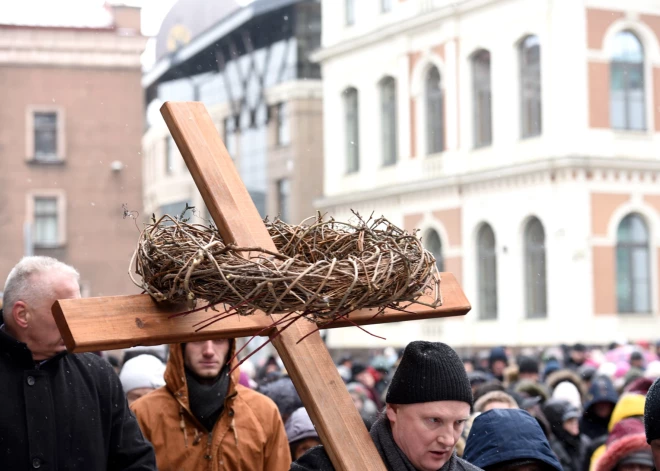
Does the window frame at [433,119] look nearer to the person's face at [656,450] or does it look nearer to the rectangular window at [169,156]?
the rectangular window at [169,156]

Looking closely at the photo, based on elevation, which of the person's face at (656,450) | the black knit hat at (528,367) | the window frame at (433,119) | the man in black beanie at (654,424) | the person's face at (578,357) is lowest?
the person's face at (578,357)

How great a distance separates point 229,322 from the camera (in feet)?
10.4

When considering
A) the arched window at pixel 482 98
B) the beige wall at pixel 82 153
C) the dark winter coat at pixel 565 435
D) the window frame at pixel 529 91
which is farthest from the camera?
the beige wall at pixel 82 153

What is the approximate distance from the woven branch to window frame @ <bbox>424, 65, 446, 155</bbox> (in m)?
25.7

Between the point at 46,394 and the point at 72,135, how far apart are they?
101 ft

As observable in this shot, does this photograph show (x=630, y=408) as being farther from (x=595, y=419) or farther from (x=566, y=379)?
(x=566, y=379)

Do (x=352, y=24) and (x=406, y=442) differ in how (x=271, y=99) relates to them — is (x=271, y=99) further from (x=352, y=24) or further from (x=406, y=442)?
(x=406, y=442)

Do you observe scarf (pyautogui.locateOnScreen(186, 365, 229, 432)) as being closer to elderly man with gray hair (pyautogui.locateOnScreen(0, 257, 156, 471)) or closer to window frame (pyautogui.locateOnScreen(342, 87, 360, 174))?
elderly man with gray hair (pyautogui.locateOnScreen(0, 257, 156, 471))

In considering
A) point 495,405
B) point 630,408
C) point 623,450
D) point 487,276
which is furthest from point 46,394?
point 487,276

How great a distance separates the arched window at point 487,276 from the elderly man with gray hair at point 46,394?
23645 mm

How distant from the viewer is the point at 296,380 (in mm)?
3221

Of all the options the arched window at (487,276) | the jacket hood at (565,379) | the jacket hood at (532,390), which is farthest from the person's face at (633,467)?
the arched window at (487,276)

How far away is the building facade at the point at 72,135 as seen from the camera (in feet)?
109

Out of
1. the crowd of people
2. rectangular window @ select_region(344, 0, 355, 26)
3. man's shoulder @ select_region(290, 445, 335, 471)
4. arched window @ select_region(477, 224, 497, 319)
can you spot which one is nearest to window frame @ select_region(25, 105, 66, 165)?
rectangular window @ select_region(344, 0, 355, 26)
